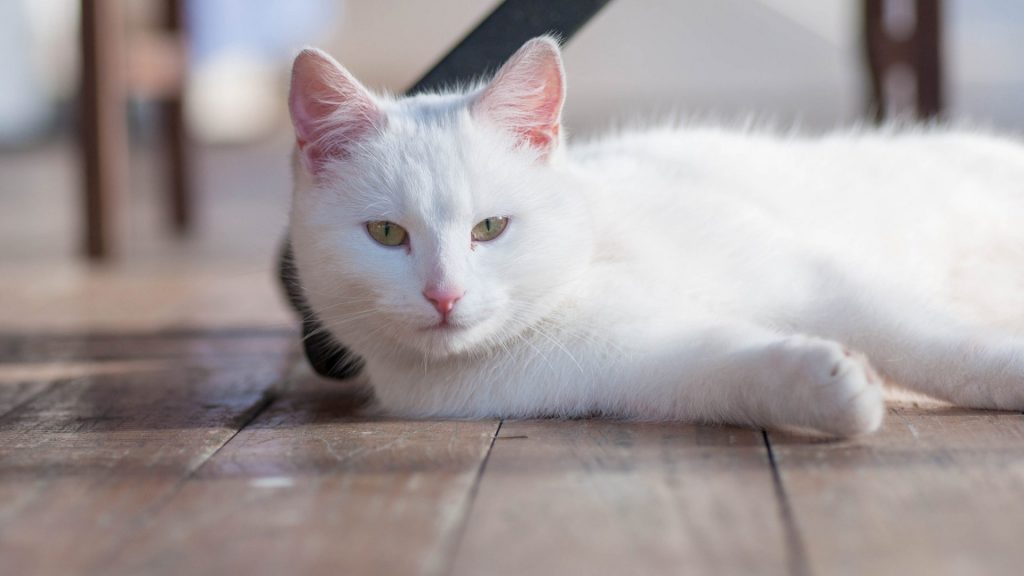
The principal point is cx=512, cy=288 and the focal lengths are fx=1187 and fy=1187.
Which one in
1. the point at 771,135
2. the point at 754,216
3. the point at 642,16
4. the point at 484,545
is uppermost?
the point at 642,16

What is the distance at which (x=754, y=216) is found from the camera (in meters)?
1.76

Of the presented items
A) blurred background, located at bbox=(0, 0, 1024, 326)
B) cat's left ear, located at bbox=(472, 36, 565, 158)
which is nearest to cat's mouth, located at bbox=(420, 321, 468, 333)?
cat's left ear, located at bbox=(472, 36, 565, 158)

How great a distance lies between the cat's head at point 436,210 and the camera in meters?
1.47

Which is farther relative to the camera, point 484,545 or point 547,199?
point 547,199

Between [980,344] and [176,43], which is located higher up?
[176,43]

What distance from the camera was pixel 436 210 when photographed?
1.47m

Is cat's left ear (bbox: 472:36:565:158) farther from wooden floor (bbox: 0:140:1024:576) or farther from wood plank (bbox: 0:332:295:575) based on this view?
wood plank (bbox: 0:332:295:575)

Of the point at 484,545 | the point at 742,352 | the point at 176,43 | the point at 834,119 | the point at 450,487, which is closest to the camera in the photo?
the point at 484,545

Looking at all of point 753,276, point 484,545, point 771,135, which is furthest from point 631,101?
point 484,545

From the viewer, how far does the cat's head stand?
57.8 inches

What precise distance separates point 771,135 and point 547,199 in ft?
2.43

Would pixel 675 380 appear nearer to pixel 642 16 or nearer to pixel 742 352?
pixel 742 352

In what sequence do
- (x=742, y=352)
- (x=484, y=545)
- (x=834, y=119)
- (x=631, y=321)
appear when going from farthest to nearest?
(x=834, y=119)
(x=631, y=321)
(x=742, y=352)
(x=484, y=545)

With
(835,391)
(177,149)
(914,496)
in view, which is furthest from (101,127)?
(914,496)
